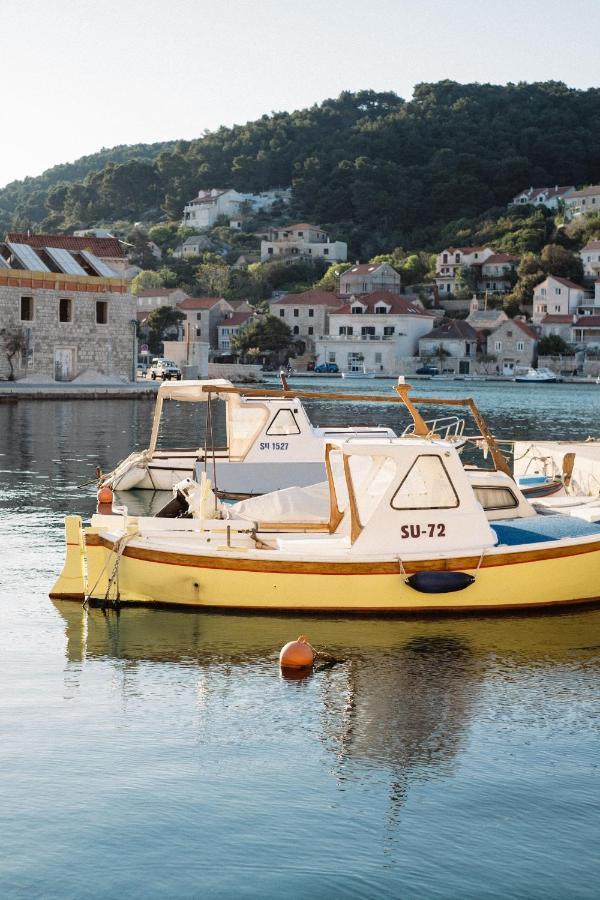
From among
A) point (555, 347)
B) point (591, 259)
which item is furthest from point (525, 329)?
point (591, 259)

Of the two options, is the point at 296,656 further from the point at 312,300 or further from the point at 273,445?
the point at 312,300

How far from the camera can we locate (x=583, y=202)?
631 ft

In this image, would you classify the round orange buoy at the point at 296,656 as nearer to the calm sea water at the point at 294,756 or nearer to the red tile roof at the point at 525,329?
the calm sea water at the point at 294,756

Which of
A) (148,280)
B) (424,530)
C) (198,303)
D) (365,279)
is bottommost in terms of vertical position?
(424,530)

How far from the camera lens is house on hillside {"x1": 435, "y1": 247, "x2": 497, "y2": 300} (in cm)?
16338

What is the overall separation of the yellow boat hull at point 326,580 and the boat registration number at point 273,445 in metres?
11.3

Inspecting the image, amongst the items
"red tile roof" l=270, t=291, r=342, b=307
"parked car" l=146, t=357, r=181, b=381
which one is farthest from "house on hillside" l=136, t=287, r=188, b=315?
"parked car" l=146, t=357, r=181, b=381

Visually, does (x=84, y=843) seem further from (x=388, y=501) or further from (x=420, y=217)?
(x=420, y=217)

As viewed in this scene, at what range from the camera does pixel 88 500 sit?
25.0 metres

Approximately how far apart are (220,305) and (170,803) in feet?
464

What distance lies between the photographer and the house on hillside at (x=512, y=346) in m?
139

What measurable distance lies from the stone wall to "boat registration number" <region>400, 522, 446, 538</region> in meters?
55.7

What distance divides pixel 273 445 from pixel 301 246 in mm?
167847

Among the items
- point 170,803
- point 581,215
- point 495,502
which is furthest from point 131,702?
point 581,215
